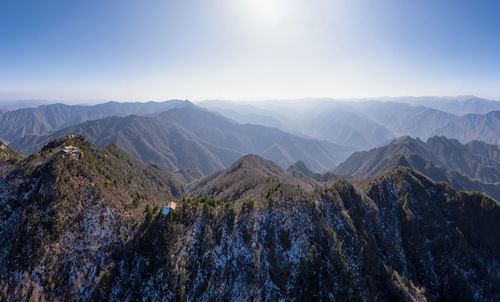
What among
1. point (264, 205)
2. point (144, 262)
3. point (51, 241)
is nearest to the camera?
point (51, 241)

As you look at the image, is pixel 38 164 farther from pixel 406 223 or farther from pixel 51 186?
pixel 406 223

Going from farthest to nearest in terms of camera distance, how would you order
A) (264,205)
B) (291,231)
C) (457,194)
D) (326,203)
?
(457,194) → (326,203) → (264,205) → (291,231)

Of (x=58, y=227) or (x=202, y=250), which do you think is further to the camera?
(x=202, y=250)

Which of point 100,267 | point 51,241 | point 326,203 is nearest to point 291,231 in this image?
point 326,203

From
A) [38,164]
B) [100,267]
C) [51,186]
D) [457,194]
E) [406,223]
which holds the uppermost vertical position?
[38,164]

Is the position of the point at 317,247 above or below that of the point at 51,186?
below

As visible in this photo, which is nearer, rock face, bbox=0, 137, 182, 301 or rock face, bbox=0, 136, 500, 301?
rock face, bbox=0, 137, 182, 301

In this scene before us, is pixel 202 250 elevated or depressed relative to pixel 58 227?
depressed

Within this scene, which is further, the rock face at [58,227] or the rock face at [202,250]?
the rock face at [202,250]
